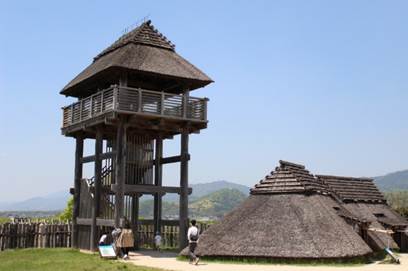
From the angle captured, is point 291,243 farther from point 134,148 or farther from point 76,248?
point 76,248

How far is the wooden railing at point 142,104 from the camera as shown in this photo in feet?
80.2

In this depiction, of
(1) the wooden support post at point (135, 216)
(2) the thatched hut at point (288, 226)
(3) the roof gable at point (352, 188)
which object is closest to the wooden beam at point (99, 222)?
(1) the wooden support post at point (135, 216)

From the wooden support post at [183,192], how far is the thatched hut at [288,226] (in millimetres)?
2751

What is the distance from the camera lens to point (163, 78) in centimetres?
2683

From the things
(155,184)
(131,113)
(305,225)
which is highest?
(131,113)

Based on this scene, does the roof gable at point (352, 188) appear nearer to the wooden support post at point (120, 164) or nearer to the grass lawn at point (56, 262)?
the wooden support post at point (120, 164)

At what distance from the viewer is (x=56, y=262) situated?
21.4 meters

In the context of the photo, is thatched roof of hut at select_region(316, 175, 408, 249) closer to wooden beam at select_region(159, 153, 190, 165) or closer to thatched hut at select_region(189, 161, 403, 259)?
thatched hut at select_region(189, 161, 403, 259)

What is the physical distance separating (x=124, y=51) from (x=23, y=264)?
10.6 m

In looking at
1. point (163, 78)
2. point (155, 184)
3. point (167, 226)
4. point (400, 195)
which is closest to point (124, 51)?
point (163, 78)

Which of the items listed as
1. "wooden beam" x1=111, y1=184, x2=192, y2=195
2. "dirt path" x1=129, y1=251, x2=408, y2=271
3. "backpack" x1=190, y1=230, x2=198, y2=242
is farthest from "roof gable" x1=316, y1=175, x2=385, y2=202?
"backpack" x1=190, y1=230, x2=198, y2=242

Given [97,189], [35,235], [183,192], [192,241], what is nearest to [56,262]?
[192,241]

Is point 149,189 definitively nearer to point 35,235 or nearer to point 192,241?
point 192,241

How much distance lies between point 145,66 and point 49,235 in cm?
1105
